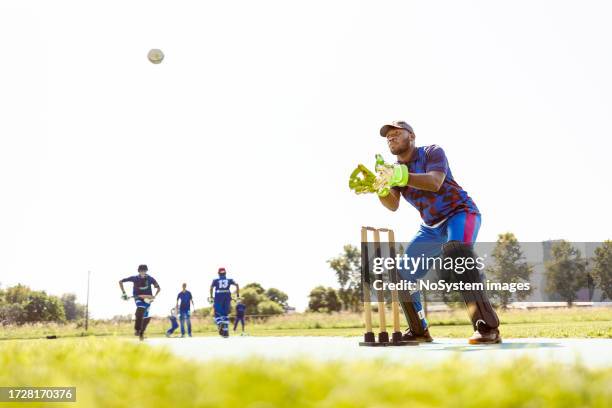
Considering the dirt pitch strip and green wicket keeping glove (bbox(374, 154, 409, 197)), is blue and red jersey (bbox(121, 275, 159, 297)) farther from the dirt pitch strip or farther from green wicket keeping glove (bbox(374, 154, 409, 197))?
green wicket keeping glove (bbox(374, 154, 409, 197))

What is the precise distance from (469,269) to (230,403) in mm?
4117

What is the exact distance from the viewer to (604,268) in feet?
208

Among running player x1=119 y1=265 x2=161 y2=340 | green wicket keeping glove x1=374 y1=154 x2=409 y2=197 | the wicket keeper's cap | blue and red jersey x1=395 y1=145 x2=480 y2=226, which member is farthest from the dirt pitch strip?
running player x1=119 y1=265 x2=161 y2=340

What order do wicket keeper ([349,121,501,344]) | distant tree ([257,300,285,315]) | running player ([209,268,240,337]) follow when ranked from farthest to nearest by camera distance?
distant tree ([257,300,285,315]) → running player ([209,268,240,337]) → wicket keeper ([349,121,501,344])

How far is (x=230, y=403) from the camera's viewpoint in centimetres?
188

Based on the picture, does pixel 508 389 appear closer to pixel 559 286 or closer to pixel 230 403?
pixel 230 403

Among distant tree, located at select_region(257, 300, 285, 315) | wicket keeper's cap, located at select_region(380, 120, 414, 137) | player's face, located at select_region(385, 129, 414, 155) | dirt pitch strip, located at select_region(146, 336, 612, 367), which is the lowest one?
distant tree, located at select_region(257, 300, 285, 315)

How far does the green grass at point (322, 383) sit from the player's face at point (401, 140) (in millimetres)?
3572

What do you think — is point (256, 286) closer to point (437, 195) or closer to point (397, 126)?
point (397, 126)

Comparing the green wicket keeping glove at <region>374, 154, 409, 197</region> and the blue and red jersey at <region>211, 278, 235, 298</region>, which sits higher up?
the green wicket keeping glove at <region>374, 154, 409, 197</region>

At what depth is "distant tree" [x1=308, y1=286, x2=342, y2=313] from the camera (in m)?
78.6

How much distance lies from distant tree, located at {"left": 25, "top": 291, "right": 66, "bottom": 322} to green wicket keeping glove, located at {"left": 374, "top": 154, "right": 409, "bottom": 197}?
296 feet

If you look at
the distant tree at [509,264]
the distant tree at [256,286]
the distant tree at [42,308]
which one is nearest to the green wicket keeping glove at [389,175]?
the distant tree at [509,264]

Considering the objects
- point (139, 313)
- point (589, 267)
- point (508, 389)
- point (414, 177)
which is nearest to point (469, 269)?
point (414, 177)
